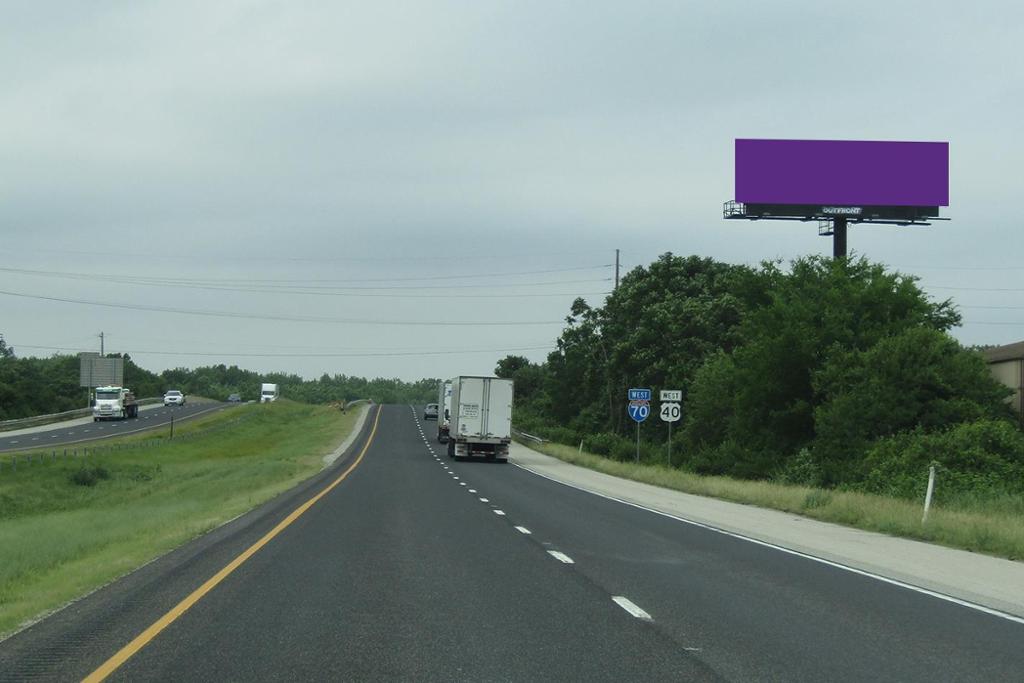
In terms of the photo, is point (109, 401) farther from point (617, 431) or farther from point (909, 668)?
point (909, 668)

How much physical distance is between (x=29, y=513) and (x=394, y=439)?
35.5 meters

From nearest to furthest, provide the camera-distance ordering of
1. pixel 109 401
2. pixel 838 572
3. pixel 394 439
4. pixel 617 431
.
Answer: pixel 838 572 → pixel 394 439 → pixel 617 431 → pixel 109 401

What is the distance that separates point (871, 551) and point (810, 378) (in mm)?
36758

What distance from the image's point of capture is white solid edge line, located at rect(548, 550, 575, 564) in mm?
15609

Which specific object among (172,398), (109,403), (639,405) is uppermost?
(639,405)

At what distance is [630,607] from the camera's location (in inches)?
448

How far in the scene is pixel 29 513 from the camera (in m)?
48.7

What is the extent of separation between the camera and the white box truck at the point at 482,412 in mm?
55562

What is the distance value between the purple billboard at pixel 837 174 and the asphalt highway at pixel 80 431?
45.3 m

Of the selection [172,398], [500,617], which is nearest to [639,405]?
[500,617]

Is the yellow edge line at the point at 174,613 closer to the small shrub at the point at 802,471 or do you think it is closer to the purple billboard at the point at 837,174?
the small shrub at the point at 802,471

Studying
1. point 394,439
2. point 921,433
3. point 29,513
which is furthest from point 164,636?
point 394,439

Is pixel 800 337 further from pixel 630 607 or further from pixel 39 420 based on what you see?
pixel 39 420

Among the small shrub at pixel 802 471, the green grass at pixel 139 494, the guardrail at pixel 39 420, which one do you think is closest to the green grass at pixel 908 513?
the small shrub at pixel 802 471
